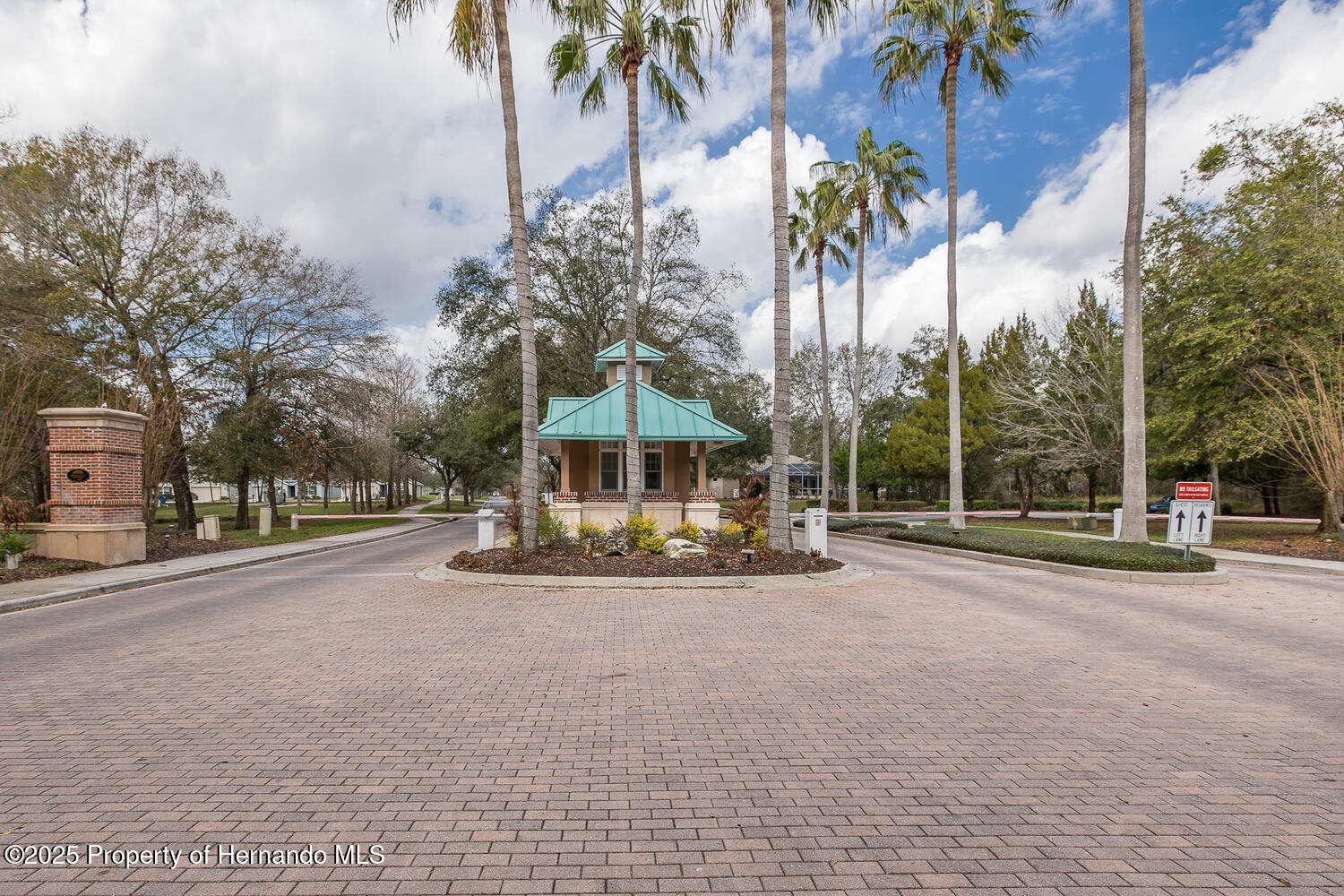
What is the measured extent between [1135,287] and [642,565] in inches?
502

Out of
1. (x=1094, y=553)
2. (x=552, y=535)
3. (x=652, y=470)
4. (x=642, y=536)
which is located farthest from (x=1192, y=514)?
(x=652, y=470)

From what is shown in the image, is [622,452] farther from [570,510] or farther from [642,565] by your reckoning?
[642,565]

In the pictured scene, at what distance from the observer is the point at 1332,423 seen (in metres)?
16.3

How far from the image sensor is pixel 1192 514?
12.7 metres

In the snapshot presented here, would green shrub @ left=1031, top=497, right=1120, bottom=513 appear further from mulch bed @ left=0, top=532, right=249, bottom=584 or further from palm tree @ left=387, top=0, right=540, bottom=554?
mulch bed @ left=0, top=532, right=249, bottom=584

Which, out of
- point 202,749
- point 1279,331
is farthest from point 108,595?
point 1279,331

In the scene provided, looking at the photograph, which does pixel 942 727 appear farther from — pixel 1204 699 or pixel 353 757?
pixel 353 757

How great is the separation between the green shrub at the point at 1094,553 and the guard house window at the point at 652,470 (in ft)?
31.8

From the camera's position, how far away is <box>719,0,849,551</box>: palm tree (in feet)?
44.2

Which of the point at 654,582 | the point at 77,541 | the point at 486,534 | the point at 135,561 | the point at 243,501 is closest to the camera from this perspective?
the point at 654,582

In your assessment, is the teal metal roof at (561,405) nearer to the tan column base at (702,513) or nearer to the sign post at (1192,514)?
the tan column base at (702,513)

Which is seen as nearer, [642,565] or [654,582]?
[654,582]

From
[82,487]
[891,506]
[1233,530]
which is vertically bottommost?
[891,506]

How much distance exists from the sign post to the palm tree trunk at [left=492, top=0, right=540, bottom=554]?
1304cm
